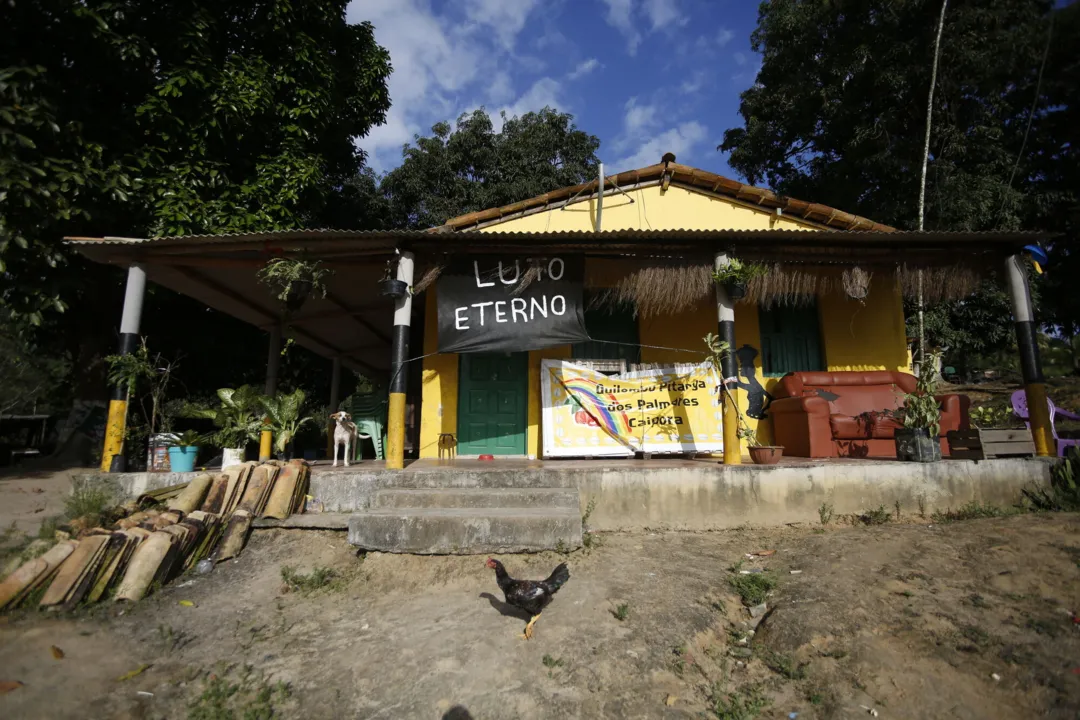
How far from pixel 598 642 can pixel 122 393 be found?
19.6ft

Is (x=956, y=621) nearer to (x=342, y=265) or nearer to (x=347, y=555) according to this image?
(x=347, y=555)

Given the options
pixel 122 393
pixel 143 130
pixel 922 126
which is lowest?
pixel 122 393

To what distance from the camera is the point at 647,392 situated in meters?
6.91

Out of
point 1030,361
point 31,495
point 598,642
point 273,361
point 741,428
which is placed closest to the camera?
point 598,642

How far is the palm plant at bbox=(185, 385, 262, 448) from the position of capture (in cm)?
632

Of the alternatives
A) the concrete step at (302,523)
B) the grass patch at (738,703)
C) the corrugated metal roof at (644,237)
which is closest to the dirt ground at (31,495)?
the concrete step at (302,523)

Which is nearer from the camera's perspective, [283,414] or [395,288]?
[395,288]

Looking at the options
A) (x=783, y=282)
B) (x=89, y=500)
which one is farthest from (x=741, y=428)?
(x=89, y=500)

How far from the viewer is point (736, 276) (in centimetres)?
611

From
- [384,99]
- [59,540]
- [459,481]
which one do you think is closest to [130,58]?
[384,99]

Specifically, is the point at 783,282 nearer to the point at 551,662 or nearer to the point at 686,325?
the point at 686,325

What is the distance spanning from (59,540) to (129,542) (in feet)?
2.44

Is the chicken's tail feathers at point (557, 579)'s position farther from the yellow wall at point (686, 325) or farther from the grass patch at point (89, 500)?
the grass patch at point (89, 500)

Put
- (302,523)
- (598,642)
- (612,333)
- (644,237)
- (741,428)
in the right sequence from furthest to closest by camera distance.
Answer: (612,333)
(644,237)
(741,428)
(302,523)
(598,642)
